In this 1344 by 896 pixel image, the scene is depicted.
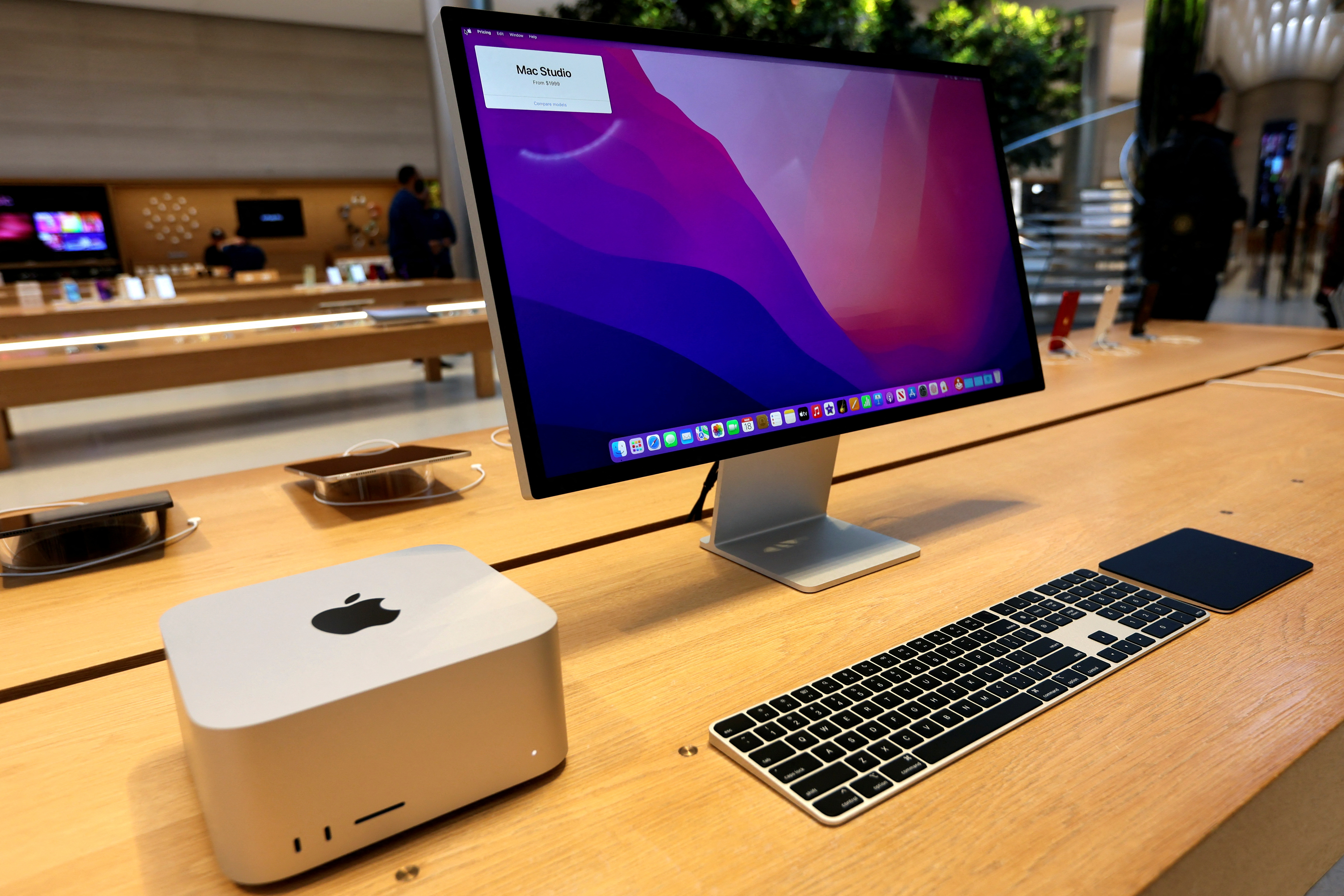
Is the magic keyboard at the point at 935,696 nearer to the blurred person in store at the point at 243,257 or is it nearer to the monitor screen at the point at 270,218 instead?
the blurred person in store at the point at 243,257

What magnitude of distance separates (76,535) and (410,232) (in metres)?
5.00

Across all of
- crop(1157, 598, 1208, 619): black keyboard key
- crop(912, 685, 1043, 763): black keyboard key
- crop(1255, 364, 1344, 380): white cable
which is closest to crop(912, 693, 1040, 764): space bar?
crop(912, 685, 1043, 763): black keyboard key

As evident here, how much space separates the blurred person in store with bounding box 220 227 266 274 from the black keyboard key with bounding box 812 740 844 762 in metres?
7.88

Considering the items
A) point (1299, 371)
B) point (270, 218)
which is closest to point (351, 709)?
point (1299, 371)

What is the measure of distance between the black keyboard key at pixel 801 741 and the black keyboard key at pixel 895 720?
5cm

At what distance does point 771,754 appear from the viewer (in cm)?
51

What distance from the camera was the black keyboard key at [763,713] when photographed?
54 cm

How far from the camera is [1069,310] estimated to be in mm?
2008

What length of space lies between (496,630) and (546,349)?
0.77 ft

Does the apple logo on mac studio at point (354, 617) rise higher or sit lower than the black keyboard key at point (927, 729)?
higher

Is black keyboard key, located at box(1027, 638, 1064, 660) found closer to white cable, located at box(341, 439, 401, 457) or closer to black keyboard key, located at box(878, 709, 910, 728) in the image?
black keyboard key, located at box(878, 709, 910, 728)

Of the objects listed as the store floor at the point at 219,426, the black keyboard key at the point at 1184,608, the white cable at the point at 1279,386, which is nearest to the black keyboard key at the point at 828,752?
the black keyboard key at the point at 1184,608

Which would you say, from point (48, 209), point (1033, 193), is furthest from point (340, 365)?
point (48, 209)

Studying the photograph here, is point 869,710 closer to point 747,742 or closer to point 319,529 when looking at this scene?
point 747,742
